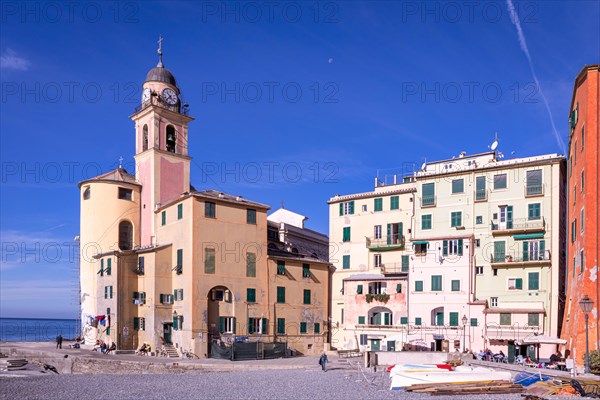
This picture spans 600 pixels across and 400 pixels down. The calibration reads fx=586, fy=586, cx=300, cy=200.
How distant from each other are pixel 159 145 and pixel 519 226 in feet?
114

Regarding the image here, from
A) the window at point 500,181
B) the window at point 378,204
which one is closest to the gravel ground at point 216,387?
the window at point 500,181

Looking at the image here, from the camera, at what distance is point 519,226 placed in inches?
1859

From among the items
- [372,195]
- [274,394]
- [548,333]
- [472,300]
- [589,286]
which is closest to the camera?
[274,394]

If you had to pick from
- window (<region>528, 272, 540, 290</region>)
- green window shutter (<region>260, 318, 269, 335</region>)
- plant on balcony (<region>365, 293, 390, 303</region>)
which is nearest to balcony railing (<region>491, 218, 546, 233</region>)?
window (<region>528, 272, 540, 290</region>)

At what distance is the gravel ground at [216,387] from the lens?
26578mm

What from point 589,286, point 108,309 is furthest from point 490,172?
point 108,309

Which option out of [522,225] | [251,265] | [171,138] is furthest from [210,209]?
[522,225]

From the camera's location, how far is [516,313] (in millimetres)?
45594

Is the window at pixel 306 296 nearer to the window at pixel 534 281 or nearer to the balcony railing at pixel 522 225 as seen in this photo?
the balcony railing at pixel 522 225

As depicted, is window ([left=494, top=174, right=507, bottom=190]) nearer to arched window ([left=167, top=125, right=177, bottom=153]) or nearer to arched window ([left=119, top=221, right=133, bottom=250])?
arched window ([left=167, top=125, right=177, bottom=153])

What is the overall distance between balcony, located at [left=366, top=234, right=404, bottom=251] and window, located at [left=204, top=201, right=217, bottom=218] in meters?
15.3

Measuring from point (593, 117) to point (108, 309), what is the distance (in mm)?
41673

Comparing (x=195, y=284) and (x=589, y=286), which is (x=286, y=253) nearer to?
(x=195, y=284)

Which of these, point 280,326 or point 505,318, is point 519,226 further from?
point 280,326
